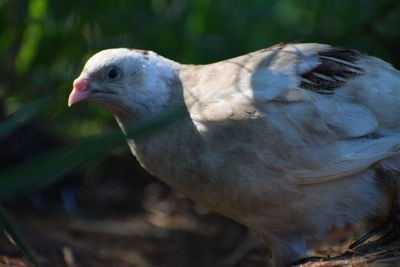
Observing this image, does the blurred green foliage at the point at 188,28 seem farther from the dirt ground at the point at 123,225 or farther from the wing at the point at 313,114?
the wing at the point at 313,114

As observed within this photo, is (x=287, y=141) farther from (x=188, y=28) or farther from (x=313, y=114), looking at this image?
(x=188, y=28)

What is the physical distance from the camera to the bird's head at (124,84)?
125 inches

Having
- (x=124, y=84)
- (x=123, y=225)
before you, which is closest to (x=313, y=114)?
(x=124, y=84)

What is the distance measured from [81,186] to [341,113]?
3682 mm

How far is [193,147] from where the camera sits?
2.96m

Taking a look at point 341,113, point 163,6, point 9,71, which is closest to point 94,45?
point 163,6

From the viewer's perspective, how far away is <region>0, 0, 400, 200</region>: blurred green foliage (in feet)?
14.9

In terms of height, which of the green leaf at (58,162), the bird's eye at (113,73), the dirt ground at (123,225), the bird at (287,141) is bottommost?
the dirt ground at (123,225)

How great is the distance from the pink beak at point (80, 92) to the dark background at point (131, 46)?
41.4 inches

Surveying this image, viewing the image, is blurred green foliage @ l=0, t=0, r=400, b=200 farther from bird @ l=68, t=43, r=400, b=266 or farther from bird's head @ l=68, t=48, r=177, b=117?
bird @ l=68, t=43, r=400, b=266

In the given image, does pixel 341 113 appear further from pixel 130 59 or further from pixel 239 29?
pixel 239 29

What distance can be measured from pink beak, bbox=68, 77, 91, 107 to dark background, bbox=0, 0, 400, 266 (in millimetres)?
1051

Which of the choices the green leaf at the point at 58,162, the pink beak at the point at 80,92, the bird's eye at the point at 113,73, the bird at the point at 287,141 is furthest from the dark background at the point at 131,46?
the green leaf at the point at 58,162

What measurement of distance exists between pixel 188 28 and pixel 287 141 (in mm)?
2248
